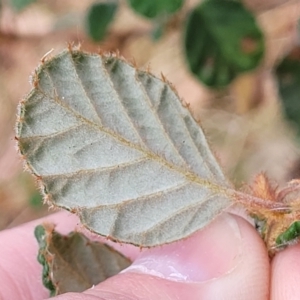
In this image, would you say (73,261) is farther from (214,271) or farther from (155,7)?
(155,7)

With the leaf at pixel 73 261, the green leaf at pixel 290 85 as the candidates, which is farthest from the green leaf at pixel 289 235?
the green leaf at pixel 290 85

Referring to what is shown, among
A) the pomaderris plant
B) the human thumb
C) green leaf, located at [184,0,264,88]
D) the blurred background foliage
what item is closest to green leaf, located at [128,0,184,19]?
the blurred background foliage

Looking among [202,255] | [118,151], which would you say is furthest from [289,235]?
[118,151]

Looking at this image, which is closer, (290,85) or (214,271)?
(214,271)

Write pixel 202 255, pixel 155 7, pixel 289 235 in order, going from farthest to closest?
pixel 155 7, pixel 202 255, pixel 289 235

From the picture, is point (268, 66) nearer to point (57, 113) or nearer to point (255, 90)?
point (255, 90)

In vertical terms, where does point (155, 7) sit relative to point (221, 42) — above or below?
above

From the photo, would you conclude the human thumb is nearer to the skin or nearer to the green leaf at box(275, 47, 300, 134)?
the skin

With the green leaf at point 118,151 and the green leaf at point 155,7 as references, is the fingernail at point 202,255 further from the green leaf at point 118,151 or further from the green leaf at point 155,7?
the green leaf at point 155,7
